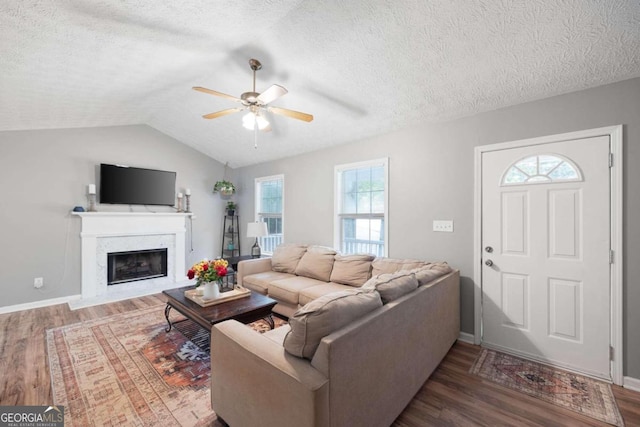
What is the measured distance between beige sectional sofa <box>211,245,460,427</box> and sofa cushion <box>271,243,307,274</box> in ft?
6.68

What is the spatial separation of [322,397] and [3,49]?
11.0 feet

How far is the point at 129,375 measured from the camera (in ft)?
7.29

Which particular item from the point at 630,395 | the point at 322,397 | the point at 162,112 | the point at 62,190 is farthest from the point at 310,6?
the point at 62,190

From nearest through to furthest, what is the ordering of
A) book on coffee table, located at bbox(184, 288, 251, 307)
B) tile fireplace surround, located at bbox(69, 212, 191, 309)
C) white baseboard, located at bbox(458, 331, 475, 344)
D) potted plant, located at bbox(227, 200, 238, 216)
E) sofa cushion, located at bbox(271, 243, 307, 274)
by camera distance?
book on coffee table, located at bbox(184, 288, 251, 307) < white baseboard, located at bbox(458, 331, 475, 344) < sofa cushion, located at bbox(271, 243, 307, 274) < tile fireplace surround, located at bbox(69, 212, 191, 309) < potted plant, located at bbox(227, 200, 238, 216)

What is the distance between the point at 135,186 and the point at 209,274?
10.2ft

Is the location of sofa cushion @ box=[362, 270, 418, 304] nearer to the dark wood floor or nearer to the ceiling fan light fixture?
the dark wood floor

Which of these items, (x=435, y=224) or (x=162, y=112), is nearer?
(x=435, y=224)

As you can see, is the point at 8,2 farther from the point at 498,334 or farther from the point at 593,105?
the point at 498,334

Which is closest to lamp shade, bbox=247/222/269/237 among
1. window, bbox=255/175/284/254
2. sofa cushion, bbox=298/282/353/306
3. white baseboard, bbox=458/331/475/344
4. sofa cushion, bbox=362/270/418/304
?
window, bbox=255/175/284/254

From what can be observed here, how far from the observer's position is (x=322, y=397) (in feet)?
3.76

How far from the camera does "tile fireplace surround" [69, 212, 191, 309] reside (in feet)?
13.8

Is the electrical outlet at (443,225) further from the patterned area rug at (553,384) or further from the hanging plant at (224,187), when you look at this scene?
the hanging plant at (224,187)

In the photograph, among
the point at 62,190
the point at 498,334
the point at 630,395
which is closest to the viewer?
the point at 630,395

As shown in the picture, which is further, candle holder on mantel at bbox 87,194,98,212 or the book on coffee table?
candle holder on mantel at bbox 87,194,98,212
